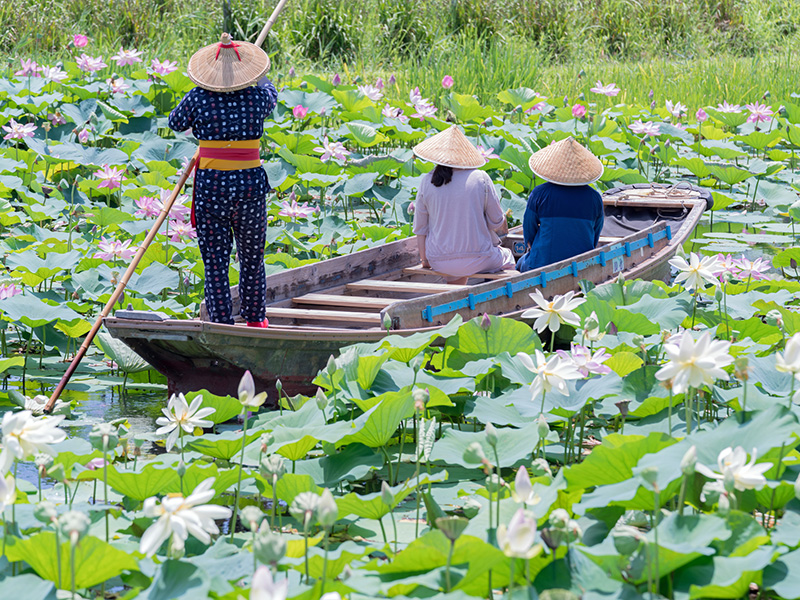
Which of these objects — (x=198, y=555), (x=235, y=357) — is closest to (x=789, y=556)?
(x=198, y=555)

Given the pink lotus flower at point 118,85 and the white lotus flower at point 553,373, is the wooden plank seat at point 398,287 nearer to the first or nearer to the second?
the white lotus flower at point 553,373

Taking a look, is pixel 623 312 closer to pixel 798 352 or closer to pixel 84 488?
pixel 798 352

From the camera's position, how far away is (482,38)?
13555 mm

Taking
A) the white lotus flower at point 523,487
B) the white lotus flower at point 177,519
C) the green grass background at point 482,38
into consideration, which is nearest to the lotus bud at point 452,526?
the white lotus flower at point 523,487

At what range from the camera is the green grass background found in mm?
10859

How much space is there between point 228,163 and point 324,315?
783 millimetres

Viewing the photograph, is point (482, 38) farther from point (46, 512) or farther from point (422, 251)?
point (46, 512)

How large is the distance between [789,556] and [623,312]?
165 cm

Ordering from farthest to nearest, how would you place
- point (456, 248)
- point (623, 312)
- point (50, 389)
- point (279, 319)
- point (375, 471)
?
point (456, 248) → point (279, 319) → point (50, 389) → point (623, 312) → point (375, 471)

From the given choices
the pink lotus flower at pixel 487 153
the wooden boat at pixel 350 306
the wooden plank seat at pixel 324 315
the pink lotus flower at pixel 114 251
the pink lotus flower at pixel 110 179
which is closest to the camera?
the wooden boat at pixel 350 306

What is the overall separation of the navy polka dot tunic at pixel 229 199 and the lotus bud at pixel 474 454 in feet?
7.75

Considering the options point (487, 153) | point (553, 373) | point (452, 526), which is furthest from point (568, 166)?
point (452, 526)

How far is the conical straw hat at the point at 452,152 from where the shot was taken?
482cm

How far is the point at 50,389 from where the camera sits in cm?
413
